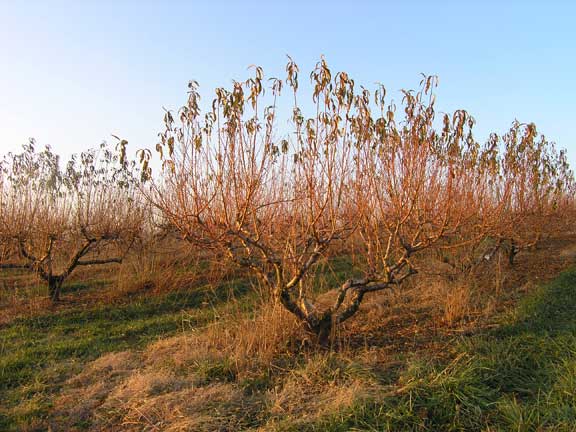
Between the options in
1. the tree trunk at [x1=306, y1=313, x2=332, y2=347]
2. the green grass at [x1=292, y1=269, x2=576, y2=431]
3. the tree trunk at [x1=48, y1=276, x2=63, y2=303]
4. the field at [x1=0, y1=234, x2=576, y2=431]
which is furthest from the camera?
the tree trunk at [x1=48, y1=276, x2=63, y2=303]

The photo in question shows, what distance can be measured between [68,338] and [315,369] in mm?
3481

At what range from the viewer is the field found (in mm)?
2637

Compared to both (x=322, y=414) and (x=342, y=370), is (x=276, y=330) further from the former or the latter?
(x=322, y=414)

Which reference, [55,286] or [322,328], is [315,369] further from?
[55,286]

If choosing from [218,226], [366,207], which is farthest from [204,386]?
[366,207]

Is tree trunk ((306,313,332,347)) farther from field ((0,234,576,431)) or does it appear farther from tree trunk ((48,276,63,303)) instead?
tree trunk ((48,276,63,303))

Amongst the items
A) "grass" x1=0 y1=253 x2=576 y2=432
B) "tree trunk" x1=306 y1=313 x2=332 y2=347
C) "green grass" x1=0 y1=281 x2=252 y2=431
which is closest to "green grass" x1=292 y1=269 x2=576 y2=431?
"grass" x1=0 y1=253 x2=576 y2=432

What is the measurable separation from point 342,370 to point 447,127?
7.32 feet

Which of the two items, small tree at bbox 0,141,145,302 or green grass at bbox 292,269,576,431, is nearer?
green grass at bbox 292,269,576,431

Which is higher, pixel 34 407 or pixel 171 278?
pixel 171 278

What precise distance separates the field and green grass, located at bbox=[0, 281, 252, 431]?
0.02 m

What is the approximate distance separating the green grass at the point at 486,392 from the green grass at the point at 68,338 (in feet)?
7.59

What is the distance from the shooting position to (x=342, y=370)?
3258mm

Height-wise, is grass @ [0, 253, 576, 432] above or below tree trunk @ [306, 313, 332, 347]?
below
